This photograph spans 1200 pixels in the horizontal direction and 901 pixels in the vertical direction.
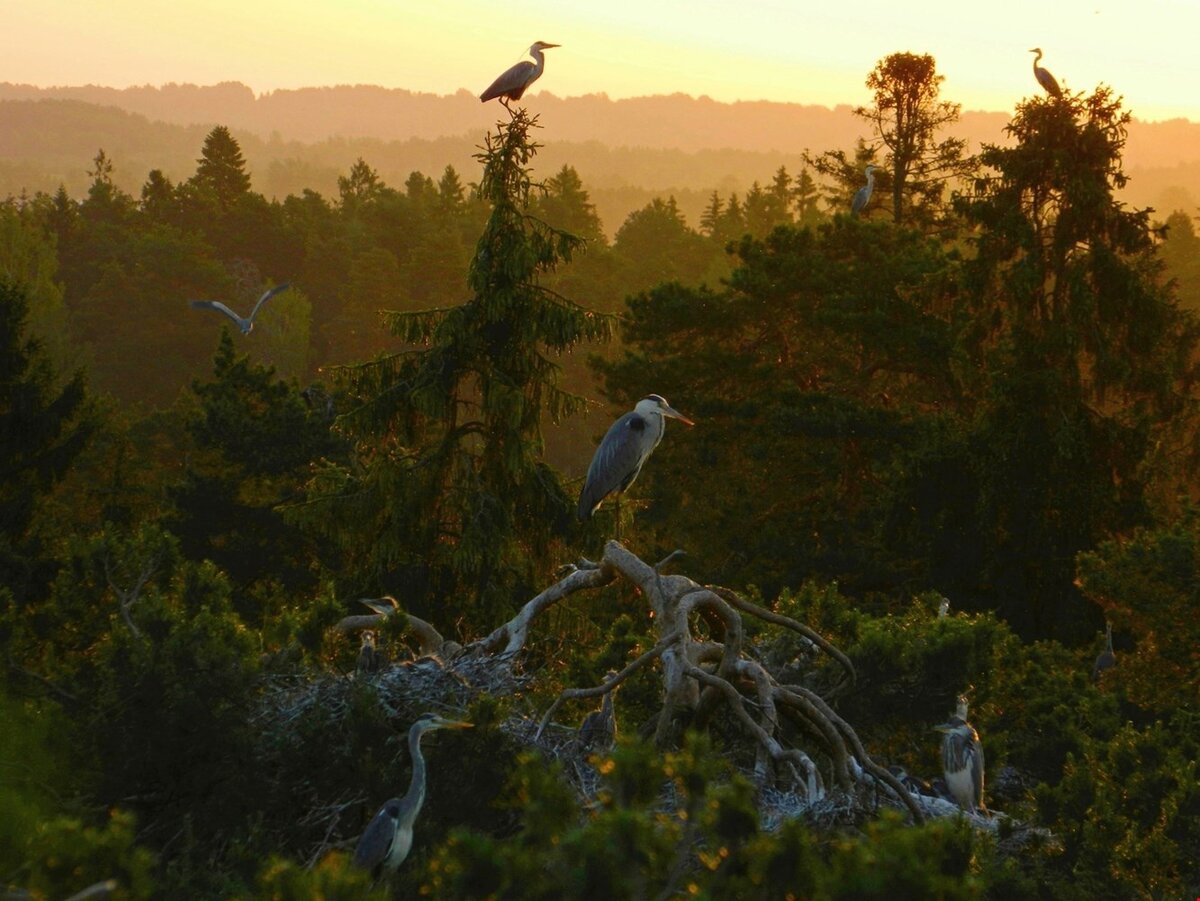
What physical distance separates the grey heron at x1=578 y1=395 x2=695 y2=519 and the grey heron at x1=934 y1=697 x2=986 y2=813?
466cm

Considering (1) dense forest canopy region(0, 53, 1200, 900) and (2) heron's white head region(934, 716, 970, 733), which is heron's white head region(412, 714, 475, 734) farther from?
(2) heron's white head region(934, 716, 970, 733)

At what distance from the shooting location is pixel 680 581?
6.73 meters

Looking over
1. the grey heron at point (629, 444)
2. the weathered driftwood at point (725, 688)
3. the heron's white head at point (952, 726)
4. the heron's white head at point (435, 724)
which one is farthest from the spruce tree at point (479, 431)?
the heron's white head at point (435, 724)

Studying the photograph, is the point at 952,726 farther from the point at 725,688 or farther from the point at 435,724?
the point at 435,724

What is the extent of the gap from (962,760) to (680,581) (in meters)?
2.67

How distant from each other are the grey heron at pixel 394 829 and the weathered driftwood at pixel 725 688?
58cm

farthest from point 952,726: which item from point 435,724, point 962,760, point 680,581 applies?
point 435,724

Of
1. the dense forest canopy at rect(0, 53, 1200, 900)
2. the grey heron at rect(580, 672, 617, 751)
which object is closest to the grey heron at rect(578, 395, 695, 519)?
the dense forest canopy at rect(0, 53, 1200, 900)

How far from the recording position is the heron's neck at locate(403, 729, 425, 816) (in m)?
4.92

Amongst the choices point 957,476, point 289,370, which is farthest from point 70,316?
point 957,476

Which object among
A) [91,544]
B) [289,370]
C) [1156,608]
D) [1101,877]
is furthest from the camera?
[289,370]

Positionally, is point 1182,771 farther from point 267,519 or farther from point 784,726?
point 267,519

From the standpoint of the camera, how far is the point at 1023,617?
23.9m

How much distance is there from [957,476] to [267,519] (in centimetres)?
1366
